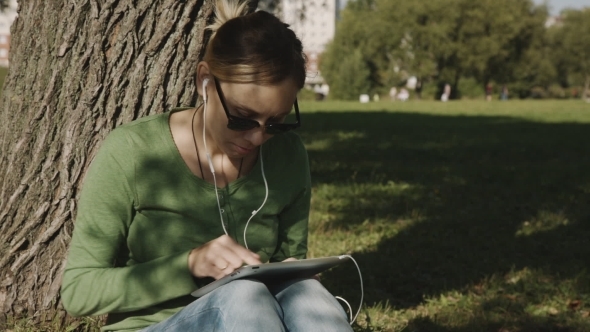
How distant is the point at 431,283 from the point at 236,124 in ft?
10.2

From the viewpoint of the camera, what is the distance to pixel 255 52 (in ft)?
8.14

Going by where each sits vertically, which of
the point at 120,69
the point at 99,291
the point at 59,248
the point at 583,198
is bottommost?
the point at 583,198

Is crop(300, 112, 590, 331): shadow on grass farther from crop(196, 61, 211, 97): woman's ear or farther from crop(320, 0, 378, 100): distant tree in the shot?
crop(320, 0, 378, 100): distant tree

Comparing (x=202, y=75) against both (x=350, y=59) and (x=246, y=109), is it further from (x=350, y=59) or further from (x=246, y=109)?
(x=350, y=59)

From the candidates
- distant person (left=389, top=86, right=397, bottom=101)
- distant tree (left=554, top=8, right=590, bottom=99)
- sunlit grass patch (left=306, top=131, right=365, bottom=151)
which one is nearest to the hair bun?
sunlit grass patch (left=306, top=131, right=365, bottom=151)

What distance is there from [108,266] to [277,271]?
1.58 ft

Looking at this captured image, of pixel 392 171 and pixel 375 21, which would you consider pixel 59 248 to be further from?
pixel 375 21

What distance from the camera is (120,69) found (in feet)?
10.8

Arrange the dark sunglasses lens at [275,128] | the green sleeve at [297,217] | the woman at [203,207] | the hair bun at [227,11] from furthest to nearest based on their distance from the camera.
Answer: the green sleeve at [297,217] < the hair bun at [227,11] < the dark sunglasses lens at [275,128] < the woman at [203,207]

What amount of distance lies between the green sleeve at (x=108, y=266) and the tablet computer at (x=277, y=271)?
94 mm

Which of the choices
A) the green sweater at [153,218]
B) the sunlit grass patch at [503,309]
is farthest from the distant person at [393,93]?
the green sweater at [153,218]

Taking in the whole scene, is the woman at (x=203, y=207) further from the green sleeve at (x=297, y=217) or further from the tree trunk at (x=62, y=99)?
the tree trunk at (x=62, y=99)

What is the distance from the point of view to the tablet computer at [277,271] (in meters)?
2.35

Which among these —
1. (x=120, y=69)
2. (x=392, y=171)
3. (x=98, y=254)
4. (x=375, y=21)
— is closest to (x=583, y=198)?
(x=392, y=171)
